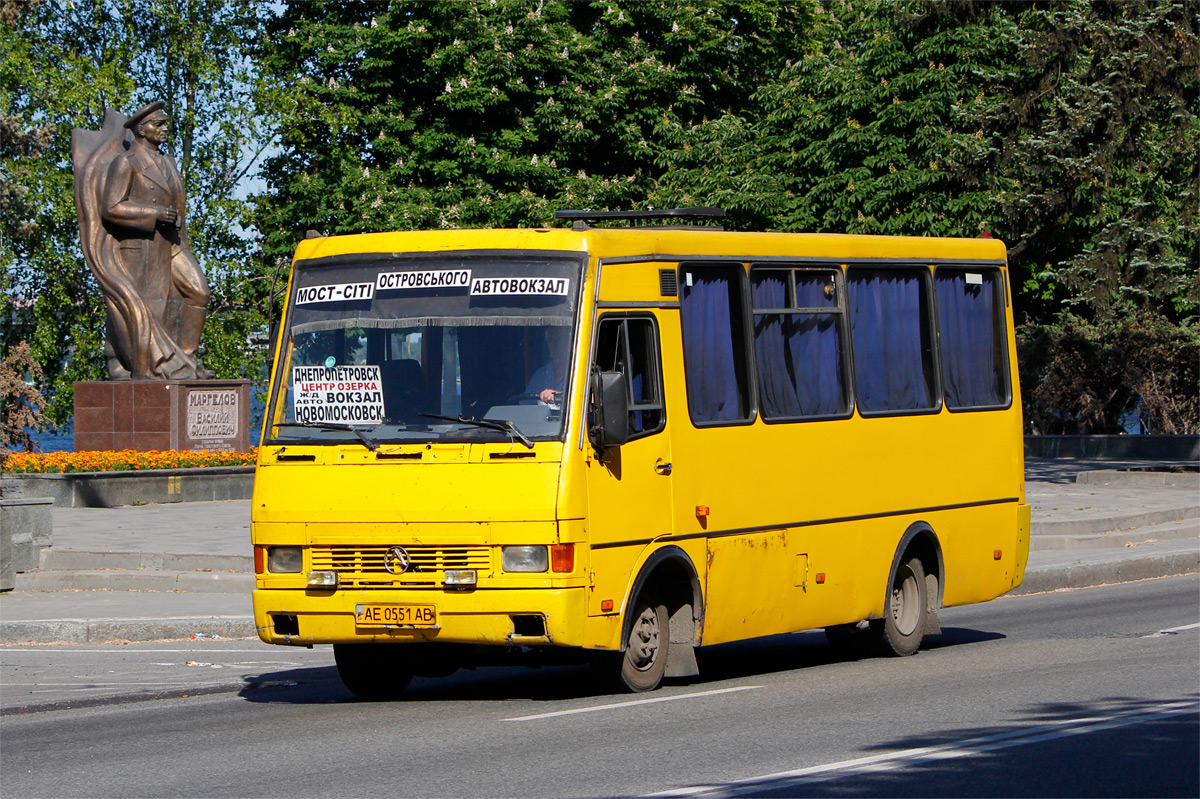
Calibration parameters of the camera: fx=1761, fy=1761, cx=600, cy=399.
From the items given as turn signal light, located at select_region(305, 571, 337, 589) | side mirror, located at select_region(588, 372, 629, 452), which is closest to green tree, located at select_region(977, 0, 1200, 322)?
side mirror, located at select_region(588, 372, 629, 452)

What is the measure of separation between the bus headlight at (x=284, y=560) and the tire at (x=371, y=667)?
35.2 inches

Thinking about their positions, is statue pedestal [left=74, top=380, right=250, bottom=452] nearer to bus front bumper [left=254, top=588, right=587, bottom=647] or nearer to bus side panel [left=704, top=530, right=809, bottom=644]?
bus side panel [left=704, top=530, right=809, bottom=644]

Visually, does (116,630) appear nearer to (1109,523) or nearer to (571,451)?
(571,451)

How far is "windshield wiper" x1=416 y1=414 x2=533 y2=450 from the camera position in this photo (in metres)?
9.83

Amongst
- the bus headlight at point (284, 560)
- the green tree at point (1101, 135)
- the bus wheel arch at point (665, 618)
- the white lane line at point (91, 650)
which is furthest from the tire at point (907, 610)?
the green tree at point (1101, 135)

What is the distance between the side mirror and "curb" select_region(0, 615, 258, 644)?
5.76 metres

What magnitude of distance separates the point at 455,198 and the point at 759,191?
7.59 meters

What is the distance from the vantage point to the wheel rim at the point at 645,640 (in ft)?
34.5

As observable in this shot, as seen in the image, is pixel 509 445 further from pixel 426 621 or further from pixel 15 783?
pixel 15 783

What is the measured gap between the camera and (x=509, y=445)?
984 centimetres

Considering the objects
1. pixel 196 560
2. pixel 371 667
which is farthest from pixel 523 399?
pixel 196 560

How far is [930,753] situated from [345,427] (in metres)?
3.92

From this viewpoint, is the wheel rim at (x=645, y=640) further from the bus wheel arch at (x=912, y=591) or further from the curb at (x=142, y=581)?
the curb at (x=142, y=581)

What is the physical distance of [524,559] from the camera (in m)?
9.71
